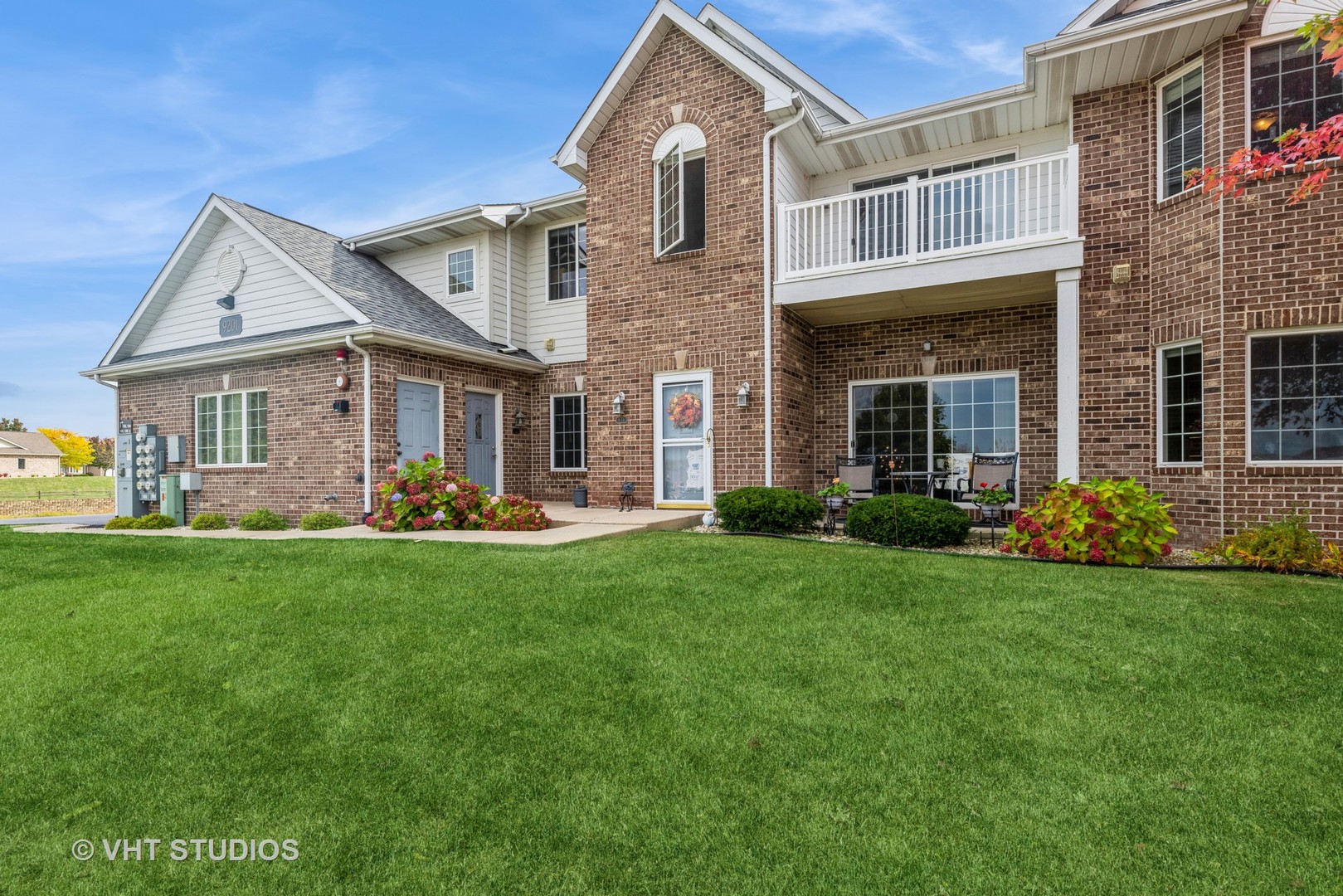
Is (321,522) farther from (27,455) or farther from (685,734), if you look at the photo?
(27,455)

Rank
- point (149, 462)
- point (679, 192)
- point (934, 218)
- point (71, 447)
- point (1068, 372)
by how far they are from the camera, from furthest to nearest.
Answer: point (71, 447) → point (149, 462) → point (679, 192) → point (934, 218) → point (1068, 372)

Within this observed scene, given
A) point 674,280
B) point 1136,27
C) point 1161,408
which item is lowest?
point 1161,408

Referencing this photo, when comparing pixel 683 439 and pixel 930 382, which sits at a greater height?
pixel 930 382

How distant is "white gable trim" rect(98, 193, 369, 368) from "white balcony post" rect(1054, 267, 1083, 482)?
1026 centimetres

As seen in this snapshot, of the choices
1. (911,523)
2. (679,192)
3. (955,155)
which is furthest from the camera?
(679,192)

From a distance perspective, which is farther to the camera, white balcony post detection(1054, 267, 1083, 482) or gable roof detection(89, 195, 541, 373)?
gable roof detection(89, 195, 541, 373)

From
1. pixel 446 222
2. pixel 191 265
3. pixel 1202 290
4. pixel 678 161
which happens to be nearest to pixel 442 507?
pixel 678 161

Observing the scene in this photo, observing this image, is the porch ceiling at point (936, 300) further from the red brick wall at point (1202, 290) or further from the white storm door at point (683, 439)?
the white storm door at point (683, 439)

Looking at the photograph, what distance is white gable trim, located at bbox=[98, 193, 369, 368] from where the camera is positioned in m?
11.7

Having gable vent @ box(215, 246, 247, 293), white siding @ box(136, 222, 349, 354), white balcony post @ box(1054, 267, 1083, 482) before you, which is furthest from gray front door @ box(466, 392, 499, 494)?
white balcony post @ box(1054, 267, 1083, 482)

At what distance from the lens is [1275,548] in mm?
6383

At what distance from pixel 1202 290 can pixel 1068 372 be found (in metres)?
1.52

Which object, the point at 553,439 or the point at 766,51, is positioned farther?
the point at 553,439

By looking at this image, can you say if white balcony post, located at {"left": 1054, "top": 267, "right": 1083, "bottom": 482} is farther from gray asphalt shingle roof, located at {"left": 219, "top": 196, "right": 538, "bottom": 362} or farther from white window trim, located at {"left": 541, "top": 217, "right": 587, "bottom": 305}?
gray asphalt shingle roof, located at {"left": 219, "top": 196, "right": 538, "bottom": 362}
